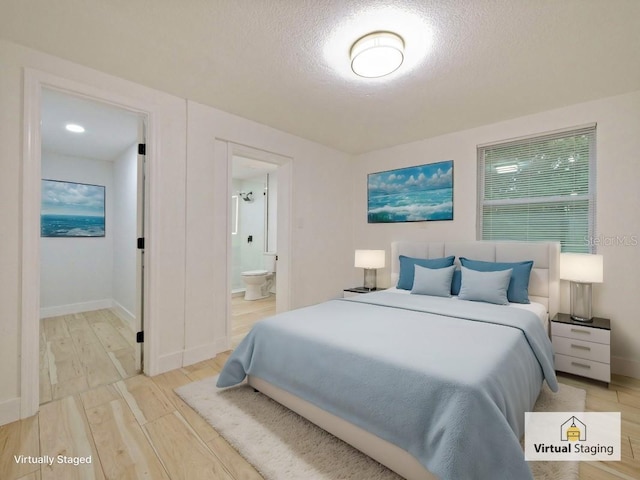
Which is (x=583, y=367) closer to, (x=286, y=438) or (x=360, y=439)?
(x=360, y=439)

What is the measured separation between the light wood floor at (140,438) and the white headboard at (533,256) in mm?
785

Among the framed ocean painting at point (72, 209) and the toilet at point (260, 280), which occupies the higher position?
the framed ocean painting at point (72, 209)

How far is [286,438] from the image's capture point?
1743mm

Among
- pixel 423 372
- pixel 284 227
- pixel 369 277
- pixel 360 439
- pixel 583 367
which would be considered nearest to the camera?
pixel 423 372

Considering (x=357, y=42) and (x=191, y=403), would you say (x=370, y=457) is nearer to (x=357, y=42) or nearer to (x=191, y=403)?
(x=191, y=403)

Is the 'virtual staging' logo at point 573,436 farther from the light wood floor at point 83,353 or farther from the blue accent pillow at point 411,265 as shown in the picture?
the light wood floor at point 83,353

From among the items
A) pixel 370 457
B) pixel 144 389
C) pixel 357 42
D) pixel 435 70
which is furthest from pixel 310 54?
pixel 144 389

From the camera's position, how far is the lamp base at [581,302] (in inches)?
102

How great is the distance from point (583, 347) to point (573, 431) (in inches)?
35.6

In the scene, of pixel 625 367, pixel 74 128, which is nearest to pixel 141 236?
pixel 74 128

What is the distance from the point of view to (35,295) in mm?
2025

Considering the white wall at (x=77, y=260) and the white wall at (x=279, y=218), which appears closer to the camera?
the white wall at (x=279, y=218)

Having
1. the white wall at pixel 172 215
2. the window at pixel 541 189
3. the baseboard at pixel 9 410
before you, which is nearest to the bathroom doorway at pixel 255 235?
the white wall at pixel 172 215

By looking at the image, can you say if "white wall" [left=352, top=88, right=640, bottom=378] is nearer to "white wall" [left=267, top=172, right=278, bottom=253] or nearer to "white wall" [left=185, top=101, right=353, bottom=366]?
"white wall" [left=185, top=101, right=353, bottom=366]
